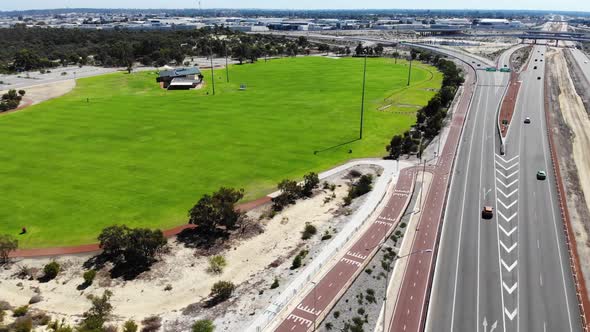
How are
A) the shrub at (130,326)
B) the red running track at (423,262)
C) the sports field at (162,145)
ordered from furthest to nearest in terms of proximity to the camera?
the sports field at (162,145) < the red running track at (423,262) < the shrub at (130,326)

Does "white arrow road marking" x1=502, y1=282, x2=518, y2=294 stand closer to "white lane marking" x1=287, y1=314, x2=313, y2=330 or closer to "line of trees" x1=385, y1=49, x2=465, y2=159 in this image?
"white lane marking" x1=287, y1=314, x2=313, y2=330

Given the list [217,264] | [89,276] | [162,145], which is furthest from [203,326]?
[162,145]

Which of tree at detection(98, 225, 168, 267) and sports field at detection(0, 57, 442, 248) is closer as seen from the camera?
tree at detection(98, 225, 168, 267)

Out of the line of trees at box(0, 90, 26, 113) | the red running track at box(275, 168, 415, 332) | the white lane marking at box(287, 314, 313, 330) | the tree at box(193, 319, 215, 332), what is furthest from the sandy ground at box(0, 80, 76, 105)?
the white lane marking at box(287, 314, 313, 330)

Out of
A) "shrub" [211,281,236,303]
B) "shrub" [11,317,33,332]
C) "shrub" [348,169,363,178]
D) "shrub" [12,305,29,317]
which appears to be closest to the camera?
"shrub" [11,317,33,332]

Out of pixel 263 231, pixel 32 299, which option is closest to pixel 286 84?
pixel 263 231

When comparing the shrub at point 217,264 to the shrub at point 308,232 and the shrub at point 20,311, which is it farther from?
the shrub at point 20,311

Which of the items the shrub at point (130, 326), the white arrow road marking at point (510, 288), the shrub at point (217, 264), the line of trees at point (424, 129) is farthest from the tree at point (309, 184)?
the shrub at point (130, 326)

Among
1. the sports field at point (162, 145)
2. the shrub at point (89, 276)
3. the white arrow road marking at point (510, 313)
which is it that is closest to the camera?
the white arrow road marking at point (510, 313)
